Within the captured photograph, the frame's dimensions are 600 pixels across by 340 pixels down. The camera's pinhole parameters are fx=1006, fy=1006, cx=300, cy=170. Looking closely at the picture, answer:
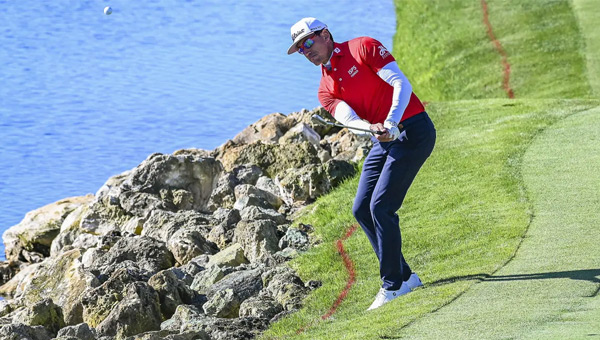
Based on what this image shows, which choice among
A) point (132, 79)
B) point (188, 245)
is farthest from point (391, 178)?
point (132, 79)

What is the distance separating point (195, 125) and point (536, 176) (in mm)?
12669

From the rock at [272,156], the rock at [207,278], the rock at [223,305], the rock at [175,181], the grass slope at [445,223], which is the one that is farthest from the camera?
the rock at [272,156]

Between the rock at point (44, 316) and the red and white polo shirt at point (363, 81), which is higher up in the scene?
the red and white polo shirt at point (363, 81)

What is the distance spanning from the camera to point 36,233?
16.1 meters

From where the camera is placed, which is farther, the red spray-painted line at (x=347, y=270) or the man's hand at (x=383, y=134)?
the red spray-painted line at (x=347, y=270)

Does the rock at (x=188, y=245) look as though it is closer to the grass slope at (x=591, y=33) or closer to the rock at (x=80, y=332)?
the rock at (x=80, y=332)

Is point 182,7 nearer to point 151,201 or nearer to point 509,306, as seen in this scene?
point 151,201

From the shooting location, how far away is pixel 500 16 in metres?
24.4

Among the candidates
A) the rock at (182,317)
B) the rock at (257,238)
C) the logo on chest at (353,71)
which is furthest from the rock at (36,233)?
the logo on chest at (353,71)

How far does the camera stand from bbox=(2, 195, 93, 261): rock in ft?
52.9

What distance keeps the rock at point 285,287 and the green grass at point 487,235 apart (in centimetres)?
14

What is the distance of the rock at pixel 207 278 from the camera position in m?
10.6

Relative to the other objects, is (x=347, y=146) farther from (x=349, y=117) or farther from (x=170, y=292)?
(x=349, y=117)

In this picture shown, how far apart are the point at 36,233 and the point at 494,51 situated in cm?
1162
